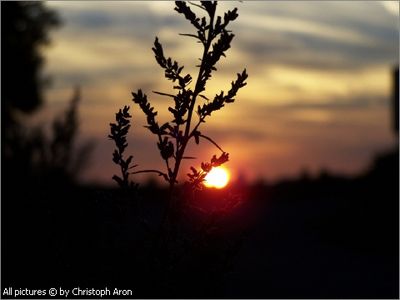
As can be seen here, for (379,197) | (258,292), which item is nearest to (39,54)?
(379,197)

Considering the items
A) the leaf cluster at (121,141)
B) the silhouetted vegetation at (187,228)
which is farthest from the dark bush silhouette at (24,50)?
the leaf cluster at (121,141)

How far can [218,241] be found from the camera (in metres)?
8.45

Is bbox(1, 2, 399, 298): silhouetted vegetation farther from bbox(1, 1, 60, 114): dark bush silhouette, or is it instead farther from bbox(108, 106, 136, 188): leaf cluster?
bbox(1, 1, 60, 114): dark bush silhouette

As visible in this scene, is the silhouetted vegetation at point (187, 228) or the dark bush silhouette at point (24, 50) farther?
the dark bush silhouette at point (24, 50)

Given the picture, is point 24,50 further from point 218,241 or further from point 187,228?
point 218,241

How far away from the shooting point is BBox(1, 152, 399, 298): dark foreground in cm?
509

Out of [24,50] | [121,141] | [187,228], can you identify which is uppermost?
[24,50]

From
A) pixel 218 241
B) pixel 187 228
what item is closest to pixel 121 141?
pixel 218 241

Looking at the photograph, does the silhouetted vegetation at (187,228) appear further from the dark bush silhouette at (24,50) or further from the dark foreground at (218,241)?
the dark bush silhouette at (24,50)

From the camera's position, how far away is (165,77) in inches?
198

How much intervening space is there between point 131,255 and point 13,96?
102 ft

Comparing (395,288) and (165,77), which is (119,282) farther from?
(395,288)

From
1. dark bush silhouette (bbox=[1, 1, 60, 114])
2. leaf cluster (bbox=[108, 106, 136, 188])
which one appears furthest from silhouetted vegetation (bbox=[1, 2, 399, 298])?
dark bush silhouette (bbox=[1, 1, 60, 114])

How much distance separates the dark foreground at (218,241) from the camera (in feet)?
16.7
